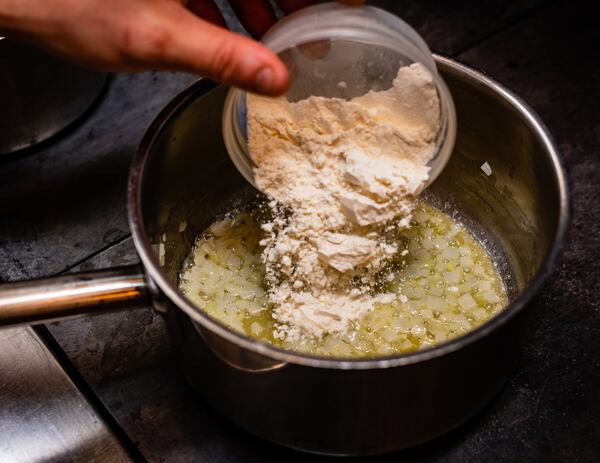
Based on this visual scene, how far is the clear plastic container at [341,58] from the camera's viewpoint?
67 cm

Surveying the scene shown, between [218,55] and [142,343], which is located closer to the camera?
[218,55]

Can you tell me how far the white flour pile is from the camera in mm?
702

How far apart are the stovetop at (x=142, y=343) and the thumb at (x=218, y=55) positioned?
0.95ft

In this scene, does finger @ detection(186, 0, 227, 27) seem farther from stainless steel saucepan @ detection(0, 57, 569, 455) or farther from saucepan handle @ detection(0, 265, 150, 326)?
saucepan handle @ detection(0, 265, 150, 326)

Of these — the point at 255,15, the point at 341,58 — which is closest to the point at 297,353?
the point at 341,58

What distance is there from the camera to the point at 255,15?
82cm

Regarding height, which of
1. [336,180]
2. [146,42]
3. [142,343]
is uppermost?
[146,42]

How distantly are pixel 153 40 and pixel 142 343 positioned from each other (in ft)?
1.17

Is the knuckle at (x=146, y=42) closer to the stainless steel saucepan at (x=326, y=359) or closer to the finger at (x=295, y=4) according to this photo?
the stainless steel saucepan at (x=326, y=359)

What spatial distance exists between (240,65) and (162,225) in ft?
0.92

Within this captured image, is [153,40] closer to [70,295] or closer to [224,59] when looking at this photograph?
[224,59]

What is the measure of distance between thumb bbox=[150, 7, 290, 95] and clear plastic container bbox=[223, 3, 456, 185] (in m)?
0.12

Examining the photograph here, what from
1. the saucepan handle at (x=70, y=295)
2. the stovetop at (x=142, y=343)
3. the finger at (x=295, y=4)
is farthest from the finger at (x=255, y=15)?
the saucepan handle at (x=70, y=295)

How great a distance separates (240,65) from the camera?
0.56m
